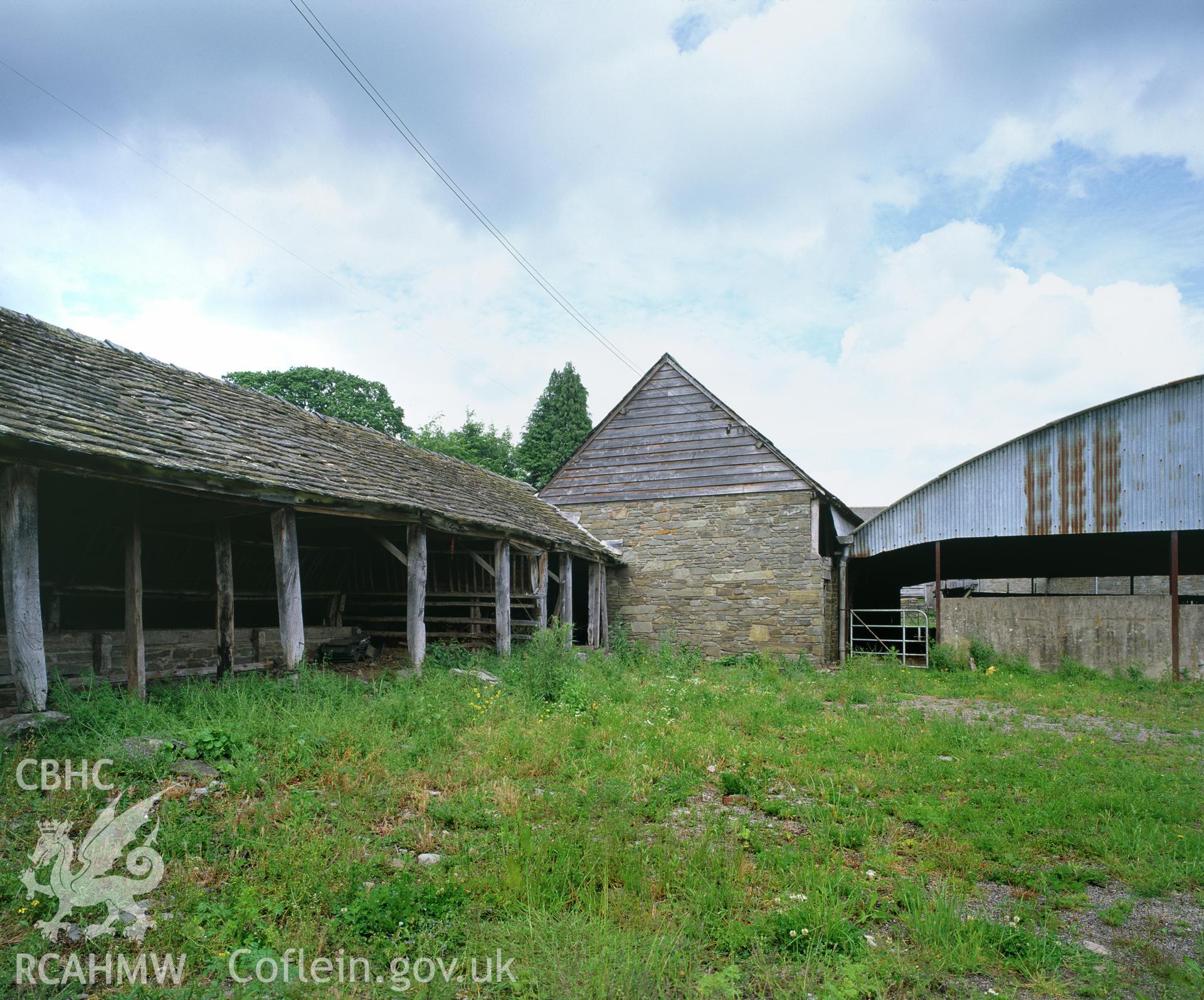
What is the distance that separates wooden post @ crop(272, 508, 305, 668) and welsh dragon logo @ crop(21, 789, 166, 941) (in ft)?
14.1

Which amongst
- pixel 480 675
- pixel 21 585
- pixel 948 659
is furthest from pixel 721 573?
pixel 21 585

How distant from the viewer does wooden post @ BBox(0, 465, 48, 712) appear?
642 cm

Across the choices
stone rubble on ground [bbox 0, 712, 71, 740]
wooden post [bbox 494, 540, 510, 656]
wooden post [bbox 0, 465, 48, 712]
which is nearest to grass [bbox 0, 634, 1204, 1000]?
stone rubble on ground [bbox 0, 712, 71, 740]

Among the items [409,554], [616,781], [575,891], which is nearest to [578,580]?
[409,554]

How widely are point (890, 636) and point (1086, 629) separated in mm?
12489

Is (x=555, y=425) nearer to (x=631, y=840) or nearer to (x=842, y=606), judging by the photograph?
(x=842, y=606)

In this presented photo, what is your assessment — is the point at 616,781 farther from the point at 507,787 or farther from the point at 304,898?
the point at 304,898

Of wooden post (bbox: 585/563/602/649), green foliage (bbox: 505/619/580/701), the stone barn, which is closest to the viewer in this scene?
green foliage (bbox: 505/619/580/701)

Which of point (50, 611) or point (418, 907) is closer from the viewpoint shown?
point (418, 907)

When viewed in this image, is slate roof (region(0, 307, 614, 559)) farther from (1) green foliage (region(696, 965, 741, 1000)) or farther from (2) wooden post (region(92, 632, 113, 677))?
(1) green foliage (region(696, 965, 741, 1000))

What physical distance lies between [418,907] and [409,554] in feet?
23.7

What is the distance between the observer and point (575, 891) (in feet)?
13.7

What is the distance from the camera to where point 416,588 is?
11.0m

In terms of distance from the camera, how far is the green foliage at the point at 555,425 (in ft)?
121
